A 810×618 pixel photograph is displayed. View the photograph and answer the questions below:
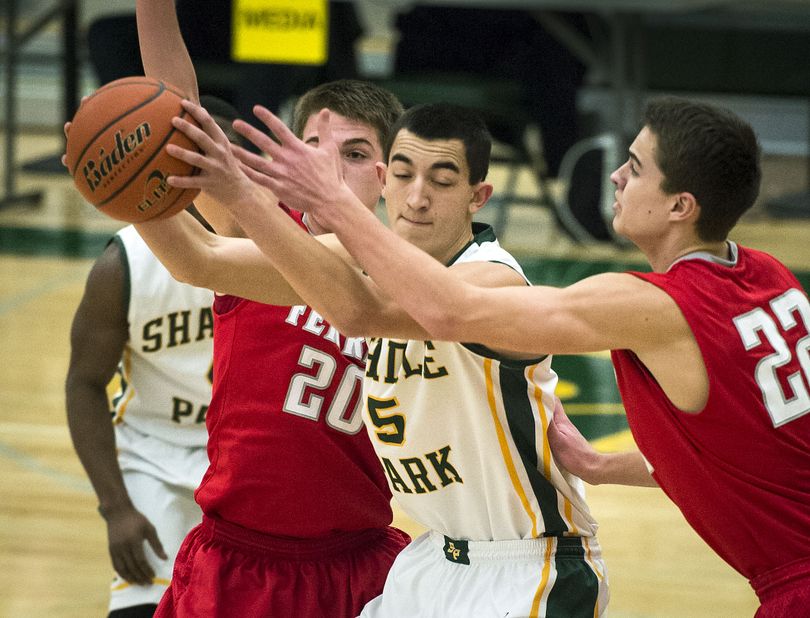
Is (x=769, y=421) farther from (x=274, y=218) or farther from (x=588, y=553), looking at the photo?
(x=274, y=218)

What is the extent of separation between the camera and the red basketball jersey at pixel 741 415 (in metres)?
2.89

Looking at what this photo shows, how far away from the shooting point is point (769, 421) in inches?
115

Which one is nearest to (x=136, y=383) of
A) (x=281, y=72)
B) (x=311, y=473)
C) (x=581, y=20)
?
(x=311, y=473)

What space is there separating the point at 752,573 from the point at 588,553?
521mm

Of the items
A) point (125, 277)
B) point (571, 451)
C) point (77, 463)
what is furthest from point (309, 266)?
point (77, 463)

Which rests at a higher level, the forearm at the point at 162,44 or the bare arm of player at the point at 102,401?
the forearm at the point at 162,44

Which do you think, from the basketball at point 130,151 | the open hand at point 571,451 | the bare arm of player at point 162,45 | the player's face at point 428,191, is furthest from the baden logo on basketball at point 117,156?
the open hand at point 571,451

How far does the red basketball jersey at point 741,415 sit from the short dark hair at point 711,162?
0.11m

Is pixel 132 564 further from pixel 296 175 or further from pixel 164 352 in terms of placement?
pixel 296 175

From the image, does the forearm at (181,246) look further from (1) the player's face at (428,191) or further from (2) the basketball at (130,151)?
(1) the player's face at (428,191)

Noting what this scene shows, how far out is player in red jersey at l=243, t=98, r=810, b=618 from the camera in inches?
110

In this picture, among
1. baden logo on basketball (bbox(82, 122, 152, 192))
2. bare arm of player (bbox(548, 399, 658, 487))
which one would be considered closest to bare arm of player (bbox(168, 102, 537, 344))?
baden logo on basketball (bbox(82, 122, 152, 192))

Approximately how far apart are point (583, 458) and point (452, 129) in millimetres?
865

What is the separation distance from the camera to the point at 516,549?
11.4 ft
